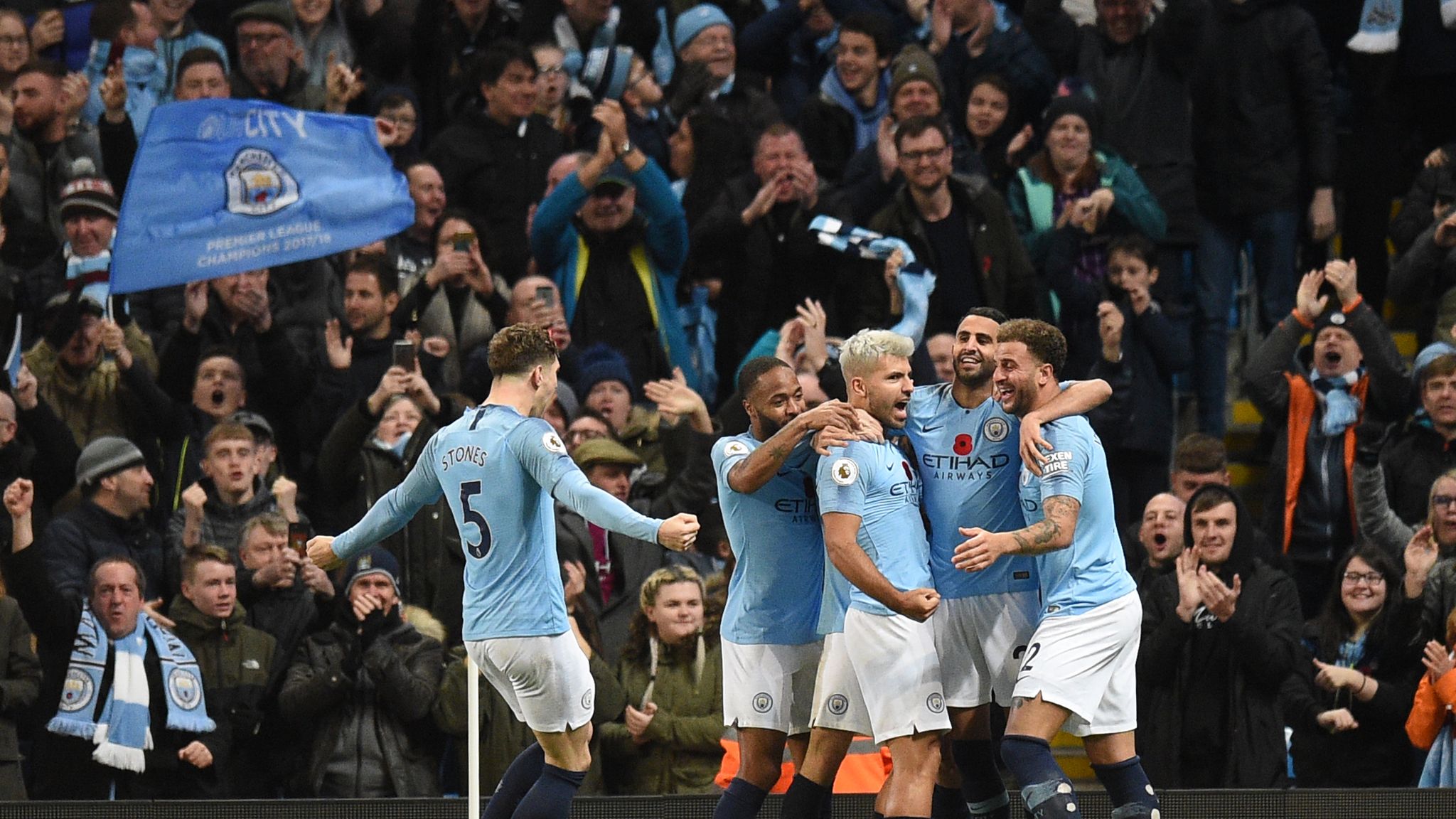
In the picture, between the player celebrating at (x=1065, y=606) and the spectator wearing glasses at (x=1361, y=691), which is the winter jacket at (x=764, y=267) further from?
the player celebrating at (x=1065, y=606)

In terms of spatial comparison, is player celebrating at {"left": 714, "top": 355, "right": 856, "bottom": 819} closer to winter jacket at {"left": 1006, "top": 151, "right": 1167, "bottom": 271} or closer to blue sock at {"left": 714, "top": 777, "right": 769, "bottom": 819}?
blue sock at {"left": 714, "top": 777, "right": 769, "bottom": 819}

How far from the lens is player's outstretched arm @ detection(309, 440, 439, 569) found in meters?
8.76

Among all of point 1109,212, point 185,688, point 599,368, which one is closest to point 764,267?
point 599,368

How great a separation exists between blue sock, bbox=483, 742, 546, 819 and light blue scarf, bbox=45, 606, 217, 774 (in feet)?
8.73

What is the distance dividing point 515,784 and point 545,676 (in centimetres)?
58

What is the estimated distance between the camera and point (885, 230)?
1285cm

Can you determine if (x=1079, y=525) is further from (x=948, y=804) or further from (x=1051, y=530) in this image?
(x=948, y=804)

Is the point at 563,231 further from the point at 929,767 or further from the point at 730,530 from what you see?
the point at 929,767

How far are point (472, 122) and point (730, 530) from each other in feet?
19.6

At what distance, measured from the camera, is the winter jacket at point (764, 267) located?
515 inches

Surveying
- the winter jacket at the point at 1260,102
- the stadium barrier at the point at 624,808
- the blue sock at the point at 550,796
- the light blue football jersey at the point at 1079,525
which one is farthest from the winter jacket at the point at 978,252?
the blue sock at the point at 550,796

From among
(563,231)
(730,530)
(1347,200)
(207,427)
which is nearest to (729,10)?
(563,231)

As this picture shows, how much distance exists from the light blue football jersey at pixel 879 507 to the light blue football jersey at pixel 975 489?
195 mm

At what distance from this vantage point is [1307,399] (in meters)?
12.5
